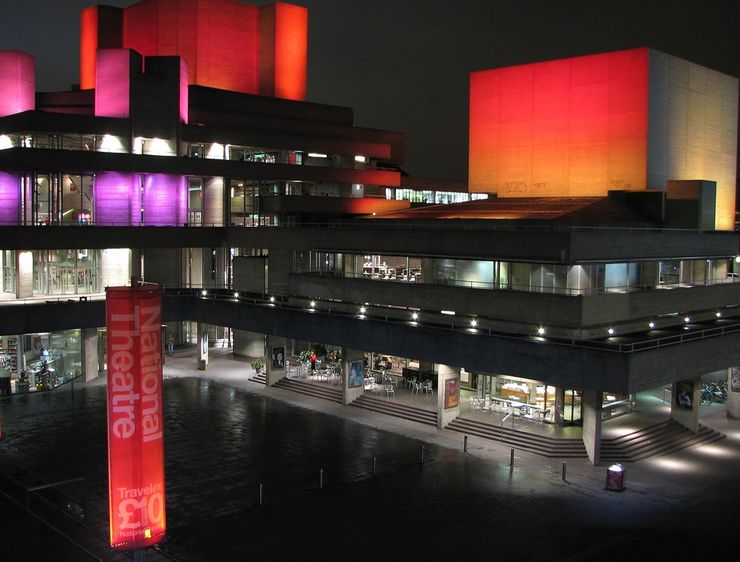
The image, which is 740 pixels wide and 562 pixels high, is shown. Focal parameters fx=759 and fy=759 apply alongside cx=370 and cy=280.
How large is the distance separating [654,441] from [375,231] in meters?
19.3

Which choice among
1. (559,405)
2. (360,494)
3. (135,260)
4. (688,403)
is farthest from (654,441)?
(135,260)

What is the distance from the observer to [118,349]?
16328 millimetres

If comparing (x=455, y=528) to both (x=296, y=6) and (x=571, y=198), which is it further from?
(x=296, y=6)

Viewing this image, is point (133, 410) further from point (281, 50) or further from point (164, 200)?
point (281, 50)

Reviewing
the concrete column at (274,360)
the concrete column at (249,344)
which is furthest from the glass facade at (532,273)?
the concrete column at (249,344)

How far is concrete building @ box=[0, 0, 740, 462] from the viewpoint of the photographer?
37.1 metres

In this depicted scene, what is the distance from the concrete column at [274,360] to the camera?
1917 inches

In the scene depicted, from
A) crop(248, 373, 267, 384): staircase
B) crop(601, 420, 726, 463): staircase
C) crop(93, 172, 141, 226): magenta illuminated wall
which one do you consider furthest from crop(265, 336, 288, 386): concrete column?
crop(601, 420, 726, 463): staircase

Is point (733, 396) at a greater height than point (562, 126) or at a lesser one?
lesser

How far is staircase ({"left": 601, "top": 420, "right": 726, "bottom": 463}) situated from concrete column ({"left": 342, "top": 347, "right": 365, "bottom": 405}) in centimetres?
1503

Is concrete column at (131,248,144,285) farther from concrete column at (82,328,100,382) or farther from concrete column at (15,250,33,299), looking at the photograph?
concrete column at (82,328,100,382)

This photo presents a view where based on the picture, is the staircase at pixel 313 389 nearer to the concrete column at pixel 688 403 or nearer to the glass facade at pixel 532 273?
the glass facade at pixel 532 273

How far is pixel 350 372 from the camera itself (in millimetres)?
44312

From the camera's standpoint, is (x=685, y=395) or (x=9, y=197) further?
(x=9, y=197)
